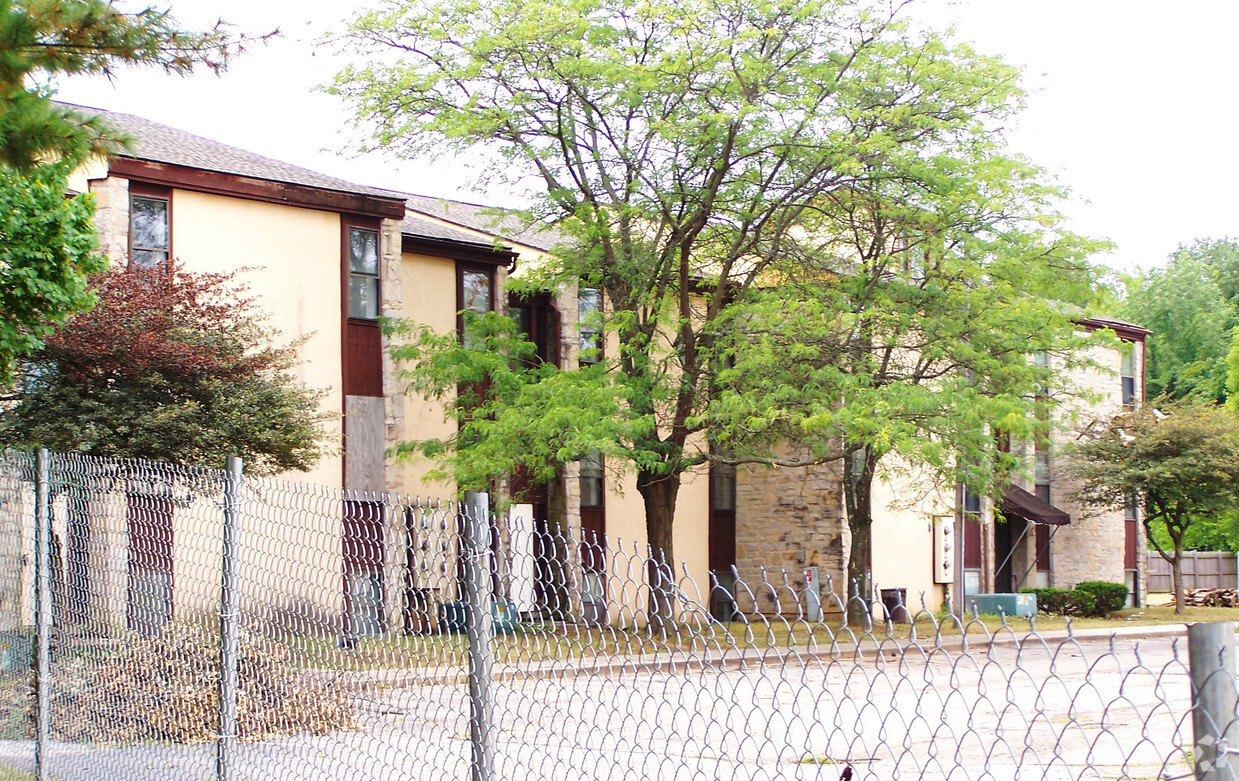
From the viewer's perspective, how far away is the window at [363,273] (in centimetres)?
2081

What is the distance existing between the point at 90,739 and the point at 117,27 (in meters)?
4.46

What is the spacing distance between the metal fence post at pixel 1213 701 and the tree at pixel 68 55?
762 centimetres

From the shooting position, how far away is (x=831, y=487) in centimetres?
2698

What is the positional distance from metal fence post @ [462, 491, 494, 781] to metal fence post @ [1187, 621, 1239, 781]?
2.00m

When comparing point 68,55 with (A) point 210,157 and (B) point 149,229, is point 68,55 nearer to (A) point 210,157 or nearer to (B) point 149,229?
(B) point 149,229

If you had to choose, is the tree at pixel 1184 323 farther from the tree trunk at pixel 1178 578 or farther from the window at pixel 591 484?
the window at pixel 591 484

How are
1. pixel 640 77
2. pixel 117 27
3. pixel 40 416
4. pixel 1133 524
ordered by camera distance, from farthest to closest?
pixel 1133 524
pixel 640 77
pixel 40 416
pixel 117 27

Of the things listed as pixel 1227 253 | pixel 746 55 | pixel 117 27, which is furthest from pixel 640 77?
pixel 1227 253

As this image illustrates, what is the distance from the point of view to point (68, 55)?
25.8 feet

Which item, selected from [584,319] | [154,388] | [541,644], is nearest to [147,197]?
[154,388]

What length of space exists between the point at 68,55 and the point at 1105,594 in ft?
95.6

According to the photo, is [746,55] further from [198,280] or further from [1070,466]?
[1070,466]

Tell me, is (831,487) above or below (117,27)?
below

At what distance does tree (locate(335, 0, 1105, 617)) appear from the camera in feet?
58.5
